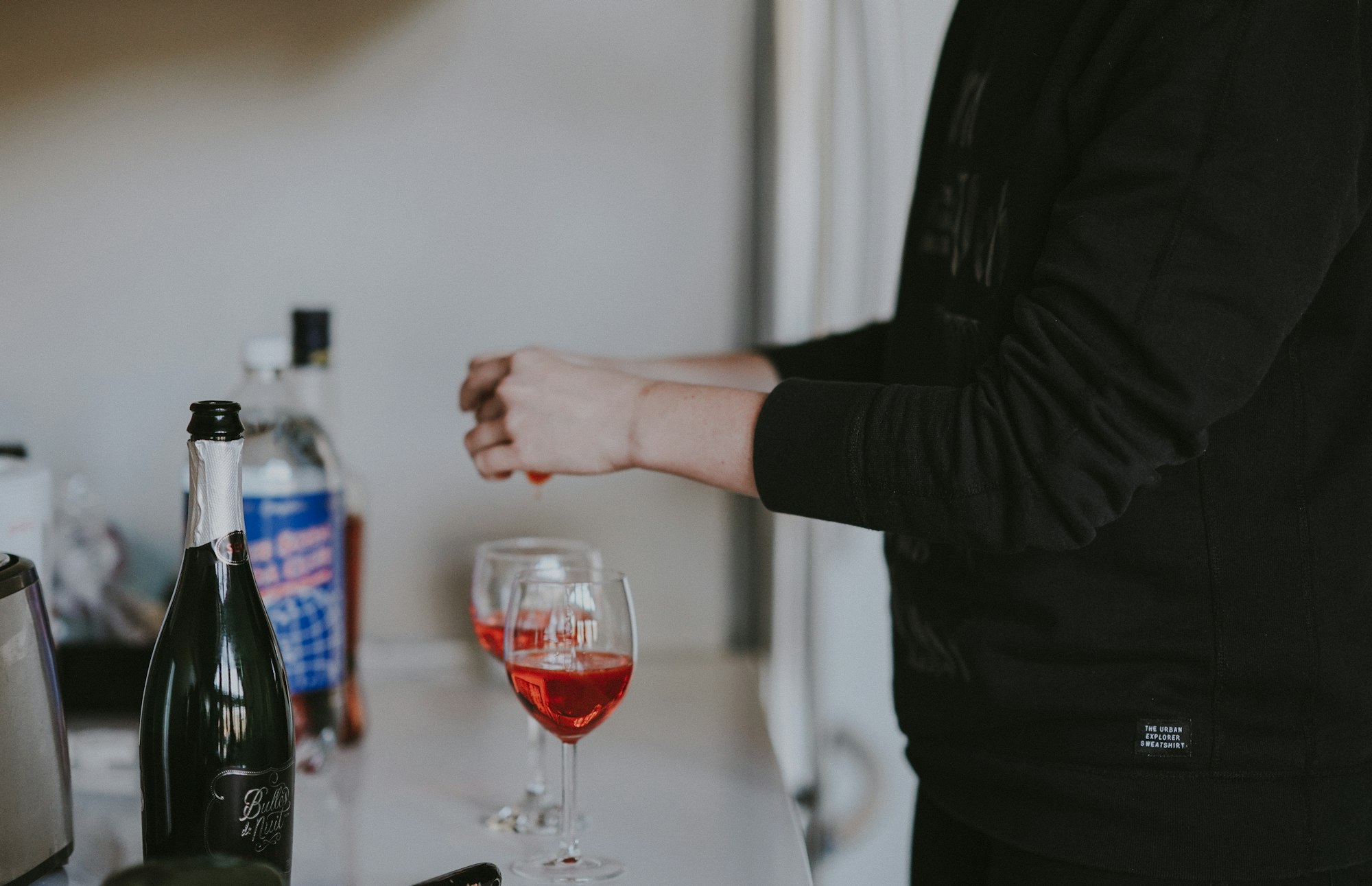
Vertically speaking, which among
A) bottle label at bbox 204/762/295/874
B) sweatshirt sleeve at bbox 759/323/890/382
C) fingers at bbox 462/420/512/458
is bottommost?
bottle label at bbox 204/762/295/874

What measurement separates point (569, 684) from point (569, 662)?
14 mm

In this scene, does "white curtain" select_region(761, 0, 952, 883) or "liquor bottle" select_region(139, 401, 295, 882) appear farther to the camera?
"white curtain" select_region(761, 0, 952, 883)

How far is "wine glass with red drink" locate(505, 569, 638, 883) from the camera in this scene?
70cm

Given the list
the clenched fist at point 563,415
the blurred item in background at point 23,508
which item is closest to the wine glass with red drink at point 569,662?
the clenched fist at point 563,415

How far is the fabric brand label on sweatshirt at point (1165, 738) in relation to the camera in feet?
2.40

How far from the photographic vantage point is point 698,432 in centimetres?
77

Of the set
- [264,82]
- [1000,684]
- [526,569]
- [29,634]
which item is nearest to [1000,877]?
[1000,684]

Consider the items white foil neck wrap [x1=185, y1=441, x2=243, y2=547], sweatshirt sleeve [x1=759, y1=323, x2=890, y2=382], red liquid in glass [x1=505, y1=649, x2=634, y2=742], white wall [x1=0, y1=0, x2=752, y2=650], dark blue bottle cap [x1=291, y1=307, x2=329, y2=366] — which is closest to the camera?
white foil neck wrap [x1=185, y1=441, x2=243, y2=547]

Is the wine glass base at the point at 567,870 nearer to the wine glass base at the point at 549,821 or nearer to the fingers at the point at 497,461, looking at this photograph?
the wine glass base at the point at 549,821

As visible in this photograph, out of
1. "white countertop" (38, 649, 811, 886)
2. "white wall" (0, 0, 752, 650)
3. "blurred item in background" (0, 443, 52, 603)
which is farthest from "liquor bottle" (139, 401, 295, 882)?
"white wall" (0, 0, 752, 650)

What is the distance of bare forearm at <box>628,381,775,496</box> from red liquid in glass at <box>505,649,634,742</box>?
0.45ft

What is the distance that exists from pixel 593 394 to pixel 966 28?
1.55 ft

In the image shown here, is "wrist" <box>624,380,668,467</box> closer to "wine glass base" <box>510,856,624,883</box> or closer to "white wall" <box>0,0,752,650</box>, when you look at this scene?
"wine glass base" <box>510,856,624,883</box>

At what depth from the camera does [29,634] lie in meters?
0.64
